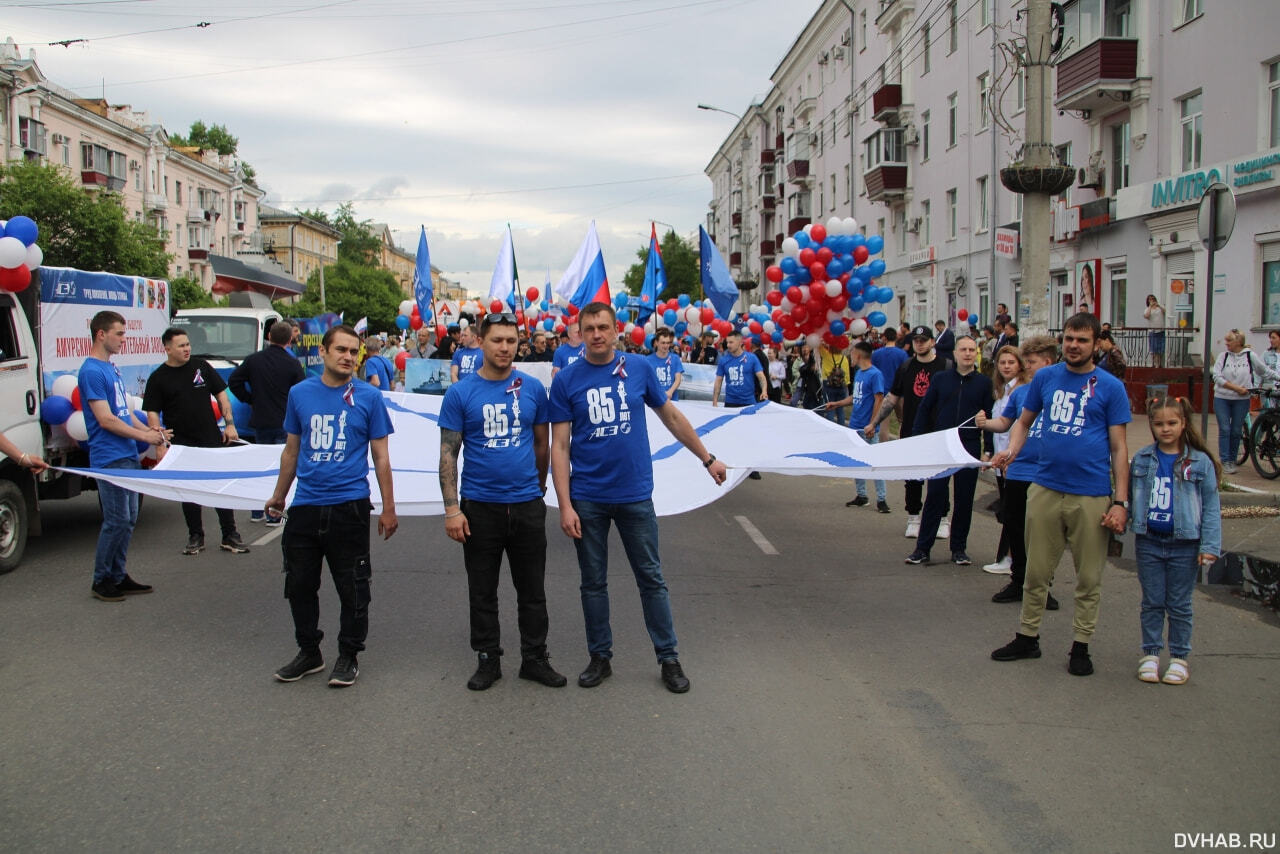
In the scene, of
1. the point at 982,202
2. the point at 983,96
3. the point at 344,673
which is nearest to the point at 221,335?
the point at 344,673

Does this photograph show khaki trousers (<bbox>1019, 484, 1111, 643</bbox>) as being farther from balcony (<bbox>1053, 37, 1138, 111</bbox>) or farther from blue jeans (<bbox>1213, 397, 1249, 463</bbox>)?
balcony (<bbox>1053, 37, 1138, 111</bbox>)

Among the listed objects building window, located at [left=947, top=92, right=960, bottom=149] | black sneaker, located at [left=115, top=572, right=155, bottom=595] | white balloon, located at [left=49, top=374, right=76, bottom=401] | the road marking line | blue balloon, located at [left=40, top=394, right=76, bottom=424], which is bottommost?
the road marking line

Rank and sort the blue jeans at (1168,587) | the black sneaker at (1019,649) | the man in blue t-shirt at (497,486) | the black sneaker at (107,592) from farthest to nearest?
the black sneaker at (107,592) → the black sneaker at (1019,649) → the blue jeans at (1168,587) → the man in blue t-shirt at (497,486)

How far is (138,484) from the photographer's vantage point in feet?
23.1

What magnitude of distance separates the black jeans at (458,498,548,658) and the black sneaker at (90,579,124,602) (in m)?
3.25

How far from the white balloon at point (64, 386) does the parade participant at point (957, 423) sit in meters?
7.17

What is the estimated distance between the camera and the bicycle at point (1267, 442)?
12492 millimetres

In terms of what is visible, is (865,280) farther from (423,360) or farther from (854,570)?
(854,570)

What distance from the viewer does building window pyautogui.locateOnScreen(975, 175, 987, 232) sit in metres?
31.8

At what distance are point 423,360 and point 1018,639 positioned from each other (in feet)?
48.8

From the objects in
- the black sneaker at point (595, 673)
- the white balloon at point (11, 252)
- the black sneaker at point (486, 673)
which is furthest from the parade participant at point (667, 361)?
the black sneaker at point (486, 673)

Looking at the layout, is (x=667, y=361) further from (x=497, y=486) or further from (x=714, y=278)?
(x=714, y=278)

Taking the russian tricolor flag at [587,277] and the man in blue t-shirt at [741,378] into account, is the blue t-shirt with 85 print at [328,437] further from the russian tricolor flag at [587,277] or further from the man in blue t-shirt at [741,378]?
the russian tricolor flag at [587,277]


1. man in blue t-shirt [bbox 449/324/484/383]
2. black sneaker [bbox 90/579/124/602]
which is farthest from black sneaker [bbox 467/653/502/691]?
man in blue t-shirt [bbox 449/324/484/383]
